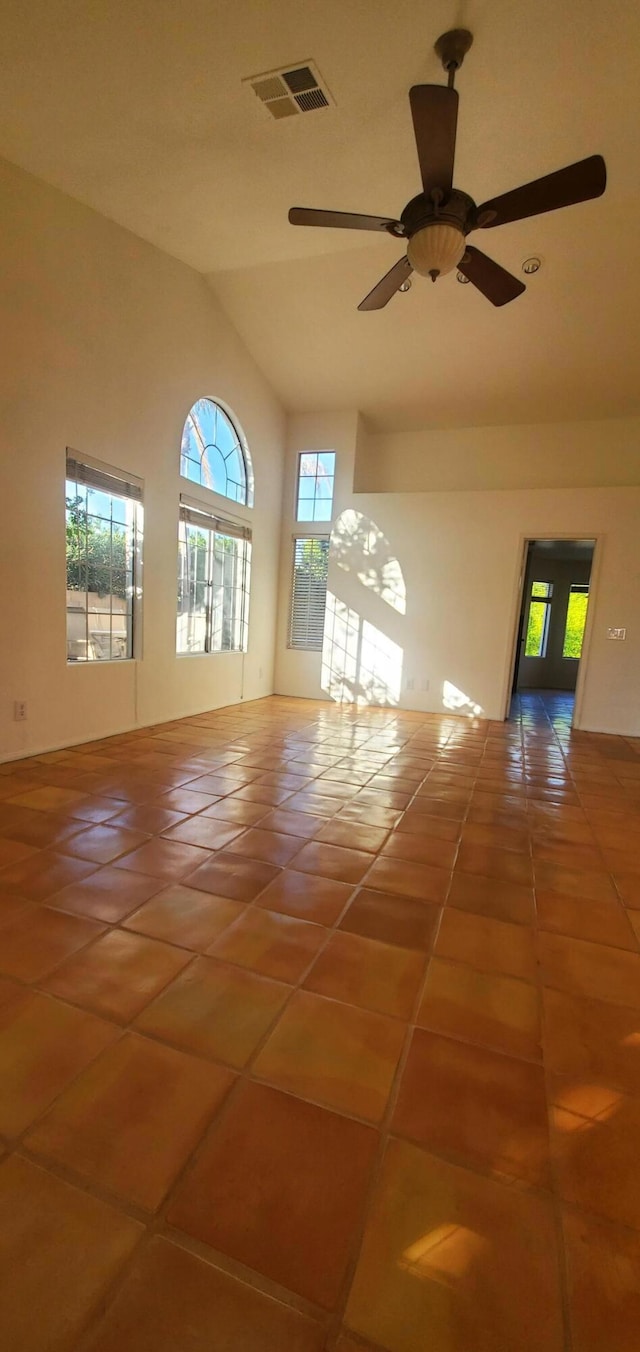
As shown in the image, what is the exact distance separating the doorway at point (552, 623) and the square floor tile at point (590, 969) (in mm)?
7981

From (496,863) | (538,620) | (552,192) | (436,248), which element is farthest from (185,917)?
(538,620)

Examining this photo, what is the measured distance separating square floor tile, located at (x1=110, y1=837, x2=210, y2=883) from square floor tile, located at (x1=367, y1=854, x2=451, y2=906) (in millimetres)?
740

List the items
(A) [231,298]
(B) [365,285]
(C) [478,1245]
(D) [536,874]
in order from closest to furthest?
(C) [478,1245] < (D) [536,874] < (B) [365,285] < (A) [231,298]

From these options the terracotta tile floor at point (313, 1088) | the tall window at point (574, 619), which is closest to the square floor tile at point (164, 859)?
the terracotta tile floor at point (313, 1088)

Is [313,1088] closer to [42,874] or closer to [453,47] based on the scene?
[42,874]

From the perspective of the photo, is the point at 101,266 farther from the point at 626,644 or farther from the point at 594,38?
the point at 626,644

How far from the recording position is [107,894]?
1.91 meters

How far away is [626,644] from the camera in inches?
222

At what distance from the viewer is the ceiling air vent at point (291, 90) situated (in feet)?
8.66

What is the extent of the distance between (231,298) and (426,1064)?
6022mm

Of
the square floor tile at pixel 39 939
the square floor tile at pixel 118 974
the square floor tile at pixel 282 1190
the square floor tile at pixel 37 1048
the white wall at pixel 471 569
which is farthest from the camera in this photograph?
the white wall at pixel 471 569

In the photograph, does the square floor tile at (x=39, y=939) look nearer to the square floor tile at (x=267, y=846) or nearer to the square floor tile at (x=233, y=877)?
the square floor tile at (x=233, y=877)

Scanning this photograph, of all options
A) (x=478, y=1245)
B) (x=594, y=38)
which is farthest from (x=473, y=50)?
(x=478, y=1245)

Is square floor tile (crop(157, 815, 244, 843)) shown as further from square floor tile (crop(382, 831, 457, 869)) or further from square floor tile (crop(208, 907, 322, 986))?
square floor tile (crop(382, 831, 457, 869))
